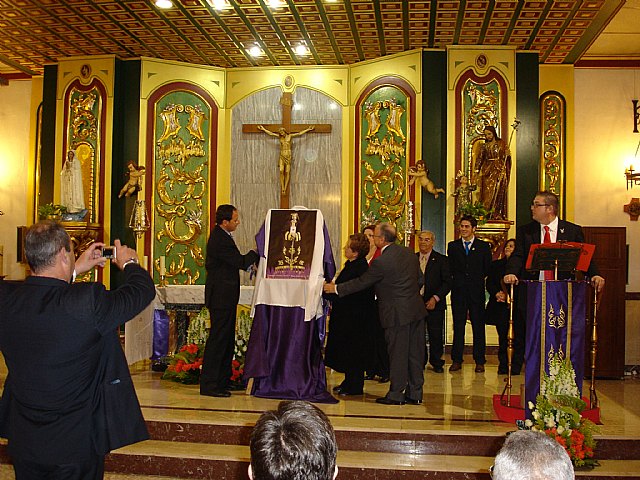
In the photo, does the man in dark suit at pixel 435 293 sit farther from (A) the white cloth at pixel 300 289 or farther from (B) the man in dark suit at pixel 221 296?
(B) the man in dark suit at pixel 221 296

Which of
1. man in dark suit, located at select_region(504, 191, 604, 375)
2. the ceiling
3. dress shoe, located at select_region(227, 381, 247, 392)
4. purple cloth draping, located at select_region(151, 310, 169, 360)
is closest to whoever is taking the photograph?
man in dark suit, located at select_region(504, 191, 604, 375)

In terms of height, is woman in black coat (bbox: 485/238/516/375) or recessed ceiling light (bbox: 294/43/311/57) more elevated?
recessed ceiling light (bbox: 294/43/311/57)

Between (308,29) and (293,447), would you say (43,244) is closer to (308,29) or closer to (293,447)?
(293,447)

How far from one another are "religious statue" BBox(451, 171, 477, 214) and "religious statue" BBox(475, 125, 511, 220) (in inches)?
7.2

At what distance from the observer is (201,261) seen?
12.1 m

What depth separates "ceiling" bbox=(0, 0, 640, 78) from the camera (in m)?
9.80

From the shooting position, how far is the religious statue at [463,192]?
1077 cm

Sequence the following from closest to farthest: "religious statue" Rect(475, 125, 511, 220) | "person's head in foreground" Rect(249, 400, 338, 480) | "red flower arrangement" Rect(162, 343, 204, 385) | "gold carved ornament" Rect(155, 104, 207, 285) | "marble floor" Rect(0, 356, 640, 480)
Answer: "person's head in foreground" Rect(249, 400, 338, 480) → "marble floor" Rect(0, 356, 640, 480) → "red flower arrangement" Rect(162, 343, 204, 385) → "religious statue" Rect(475, 125, 511, 220) → "gold carved ornament" Rect(155, 104, 207, 285)

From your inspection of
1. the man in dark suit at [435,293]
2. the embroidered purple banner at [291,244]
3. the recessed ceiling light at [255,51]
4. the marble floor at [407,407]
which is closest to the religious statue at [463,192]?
the man in dark suit at [435,293]

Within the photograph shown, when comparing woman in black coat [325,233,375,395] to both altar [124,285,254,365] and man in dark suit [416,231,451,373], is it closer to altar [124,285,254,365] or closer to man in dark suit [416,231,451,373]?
altar [124,285,254,365]

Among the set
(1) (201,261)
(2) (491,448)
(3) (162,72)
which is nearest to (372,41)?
(3) (162,72)

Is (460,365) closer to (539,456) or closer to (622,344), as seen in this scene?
(622,344)

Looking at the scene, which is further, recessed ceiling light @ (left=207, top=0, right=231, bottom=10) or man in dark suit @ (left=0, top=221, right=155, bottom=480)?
recessed ceiling light @ (left=207, top=0, right=231, bottom=10)

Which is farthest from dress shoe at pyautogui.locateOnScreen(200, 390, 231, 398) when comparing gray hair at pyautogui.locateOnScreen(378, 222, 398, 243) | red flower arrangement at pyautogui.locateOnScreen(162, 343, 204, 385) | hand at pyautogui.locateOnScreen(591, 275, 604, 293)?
hand at pyautogui.locateOnScreen(591, 275, 604, 293)
